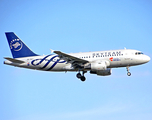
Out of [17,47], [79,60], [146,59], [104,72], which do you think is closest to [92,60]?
[79,60]

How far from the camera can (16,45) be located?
1971 inches

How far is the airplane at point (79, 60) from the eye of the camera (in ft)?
146

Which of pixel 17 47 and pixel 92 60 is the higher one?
pixel 17 47

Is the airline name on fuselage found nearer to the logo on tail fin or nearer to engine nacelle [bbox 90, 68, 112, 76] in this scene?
engine nacelle [bbox 90, 68, 112, 76]

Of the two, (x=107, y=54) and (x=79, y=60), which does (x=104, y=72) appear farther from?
(x=79, y=60)

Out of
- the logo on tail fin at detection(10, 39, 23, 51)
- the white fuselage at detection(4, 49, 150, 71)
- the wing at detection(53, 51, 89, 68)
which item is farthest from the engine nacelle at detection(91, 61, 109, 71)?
the logo on tail fin at detection(10, 39, 23, 51)

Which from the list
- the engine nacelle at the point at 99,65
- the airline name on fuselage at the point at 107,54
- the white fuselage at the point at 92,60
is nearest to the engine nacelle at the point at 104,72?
the white fuselage at the point at 92,60

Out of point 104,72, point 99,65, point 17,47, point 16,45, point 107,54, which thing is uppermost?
point 16,45

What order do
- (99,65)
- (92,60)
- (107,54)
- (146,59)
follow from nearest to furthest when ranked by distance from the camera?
(99,65), (146,59), (107,54), (92,60)

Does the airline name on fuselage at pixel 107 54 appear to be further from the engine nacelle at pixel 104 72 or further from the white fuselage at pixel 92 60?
the engine nacelle at pixel 104 72

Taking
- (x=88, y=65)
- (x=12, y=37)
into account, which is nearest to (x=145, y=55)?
(x=88, y=65)

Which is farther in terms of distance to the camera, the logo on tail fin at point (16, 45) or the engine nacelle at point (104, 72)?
the logo on tail fin at point (16, 45)

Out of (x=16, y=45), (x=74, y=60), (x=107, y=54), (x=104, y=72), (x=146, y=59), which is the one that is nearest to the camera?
(x=74, y=60)

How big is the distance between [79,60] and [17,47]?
43.2 ft
